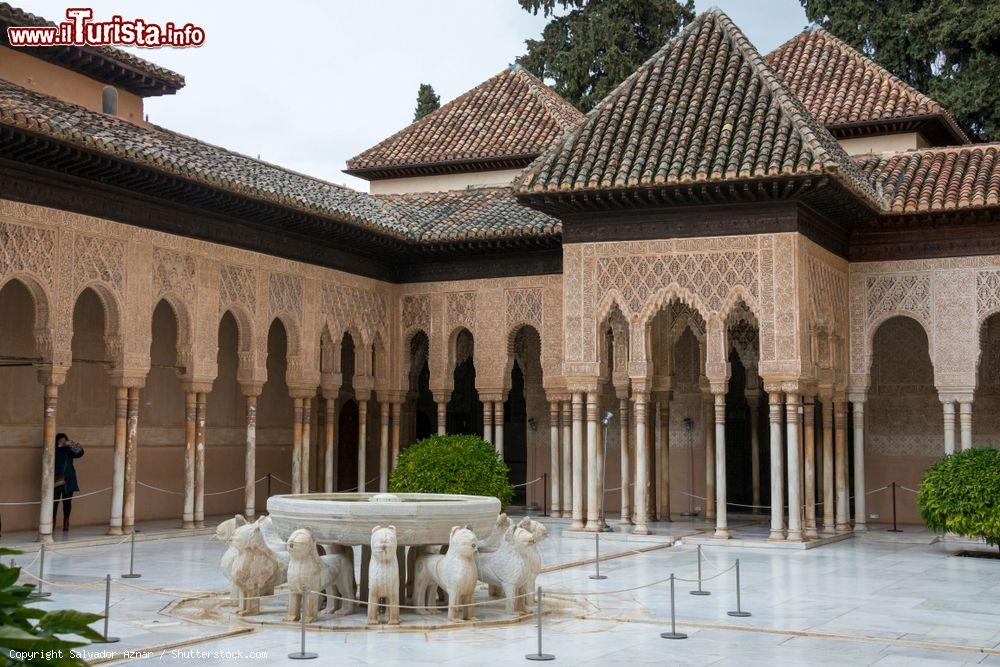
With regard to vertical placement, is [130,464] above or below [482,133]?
below

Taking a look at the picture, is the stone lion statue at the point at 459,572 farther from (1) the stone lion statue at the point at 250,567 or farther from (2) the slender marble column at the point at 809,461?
(2) the slender marble column at the point at 809,461

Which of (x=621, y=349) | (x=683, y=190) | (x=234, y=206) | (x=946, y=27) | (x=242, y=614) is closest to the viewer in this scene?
(x=242, y=614)

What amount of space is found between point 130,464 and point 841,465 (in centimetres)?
1034

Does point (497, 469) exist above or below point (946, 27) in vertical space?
below

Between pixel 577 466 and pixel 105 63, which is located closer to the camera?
pixel 577 466

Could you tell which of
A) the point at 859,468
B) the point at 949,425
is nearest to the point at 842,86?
the point at 949,425

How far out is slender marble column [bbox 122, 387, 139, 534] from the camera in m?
15.0

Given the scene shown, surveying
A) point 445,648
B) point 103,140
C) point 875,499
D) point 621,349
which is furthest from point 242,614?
point 875,499

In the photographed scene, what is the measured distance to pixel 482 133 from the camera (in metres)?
24.0

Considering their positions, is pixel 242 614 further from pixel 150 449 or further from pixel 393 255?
pixel 393 255

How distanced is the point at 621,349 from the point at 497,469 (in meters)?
2.88

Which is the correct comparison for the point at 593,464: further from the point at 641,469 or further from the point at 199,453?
the point at 199,453

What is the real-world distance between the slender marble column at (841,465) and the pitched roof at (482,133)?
8.20m

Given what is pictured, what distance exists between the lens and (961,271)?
16.6 meters
